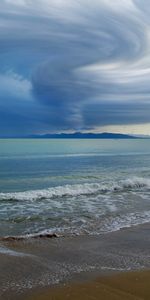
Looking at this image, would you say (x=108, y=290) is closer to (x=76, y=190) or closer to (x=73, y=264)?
(x=73, y=264)

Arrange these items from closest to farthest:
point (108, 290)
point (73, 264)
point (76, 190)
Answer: point (108, 290) < point (73, 264) < point (76, 190)

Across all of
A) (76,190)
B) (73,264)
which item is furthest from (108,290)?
(76,190)

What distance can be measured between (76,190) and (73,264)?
1514 cm

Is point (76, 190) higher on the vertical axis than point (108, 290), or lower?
higher

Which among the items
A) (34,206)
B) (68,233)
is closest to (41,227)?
(68,233)

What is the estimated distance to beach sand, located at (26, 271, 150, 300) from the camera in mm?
6469

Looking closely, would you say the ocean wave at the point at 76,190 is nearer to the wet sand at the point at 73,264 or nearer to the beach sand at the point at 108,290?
the wet sand at the point at 73,264

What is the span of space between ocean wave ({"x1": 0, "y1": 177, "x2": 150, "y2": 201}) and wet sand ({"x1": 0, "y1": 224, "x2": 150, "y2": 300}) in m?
9.85

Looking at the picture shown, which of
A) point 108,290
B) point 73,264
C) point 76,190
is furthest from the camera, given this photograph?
point 76,190

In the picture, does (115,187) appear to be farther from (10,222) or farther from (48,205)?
(10,222)

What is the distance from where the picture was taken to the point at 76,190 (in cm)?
2369

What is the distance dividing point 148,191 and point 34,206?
27.6ft

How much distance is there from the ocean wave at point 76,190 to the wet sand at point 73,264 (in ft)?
32.3

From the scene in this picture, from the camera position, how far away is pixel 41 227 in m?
13.1
